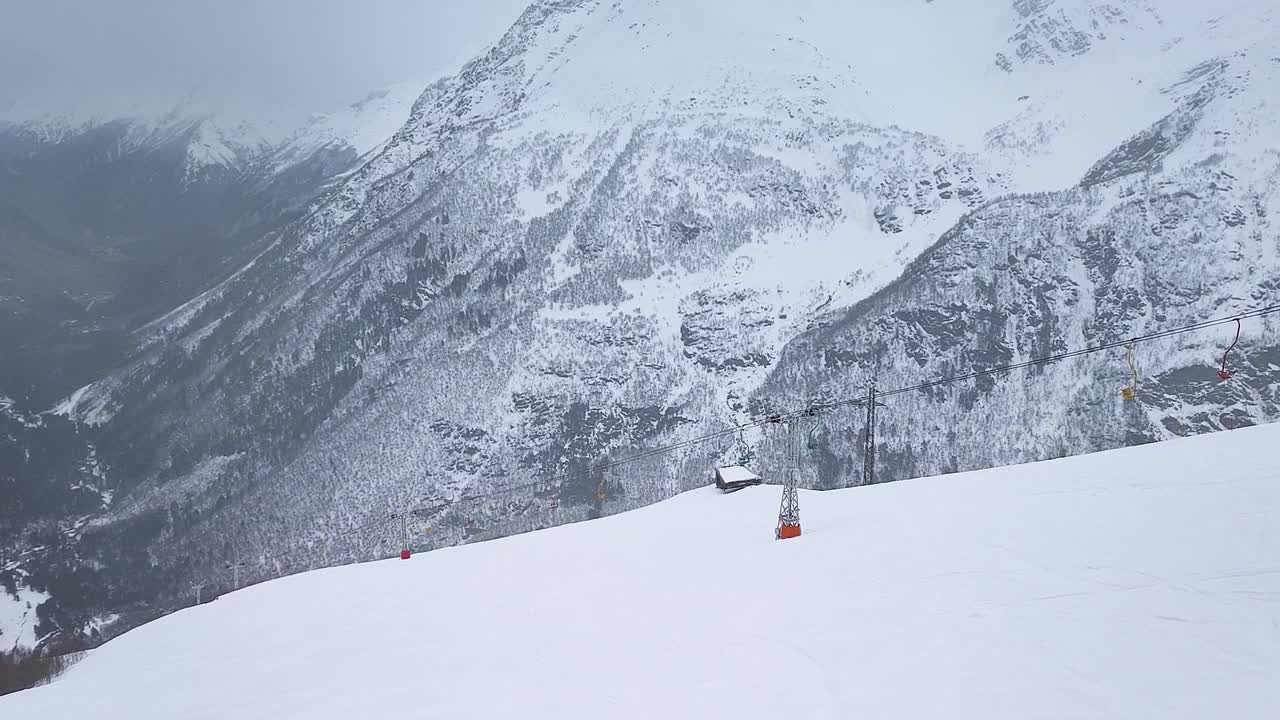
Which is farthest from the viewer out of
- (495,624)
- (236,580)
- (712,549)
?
(236,580)

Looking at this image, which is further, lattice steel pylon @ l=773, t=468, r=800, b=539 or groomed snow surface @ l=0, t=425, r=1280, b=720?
lattice steel pylon @ l=773, t=468, r=800, b=539

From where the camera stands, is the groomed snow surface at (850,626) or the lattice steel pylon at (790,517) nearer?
the groomed snow surface at (850,626)

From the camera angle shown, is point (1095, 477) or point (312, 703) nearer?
point (312, 703)

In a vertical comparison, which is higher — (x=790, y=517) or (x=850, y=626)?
(x=790, y=517)

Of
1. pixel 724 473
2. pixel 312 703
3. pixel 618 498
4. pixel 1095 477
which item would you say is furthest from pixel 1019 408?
pixel 312 703

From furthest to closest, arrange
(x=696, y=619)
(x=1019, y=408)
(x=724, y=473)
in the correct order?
1. (x=1019, y=408)
2. (x=724, y=473)
3. (x=696, y=619)

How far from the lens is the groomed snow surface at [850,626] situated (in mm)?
10031

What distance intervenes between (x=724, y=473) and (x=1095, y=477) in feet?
101

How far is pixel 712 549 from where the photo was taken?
23438mm

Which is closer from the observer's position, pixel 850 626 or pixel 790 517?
pixel 850 626

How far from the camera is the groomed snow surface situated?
1003 centimetres

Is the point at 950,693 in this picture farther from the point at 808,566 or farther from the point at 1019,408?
the point at 1019,408

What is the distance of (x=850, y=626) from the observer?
42.6ft

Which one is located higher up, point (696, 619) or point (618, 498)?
point (696, 619)
